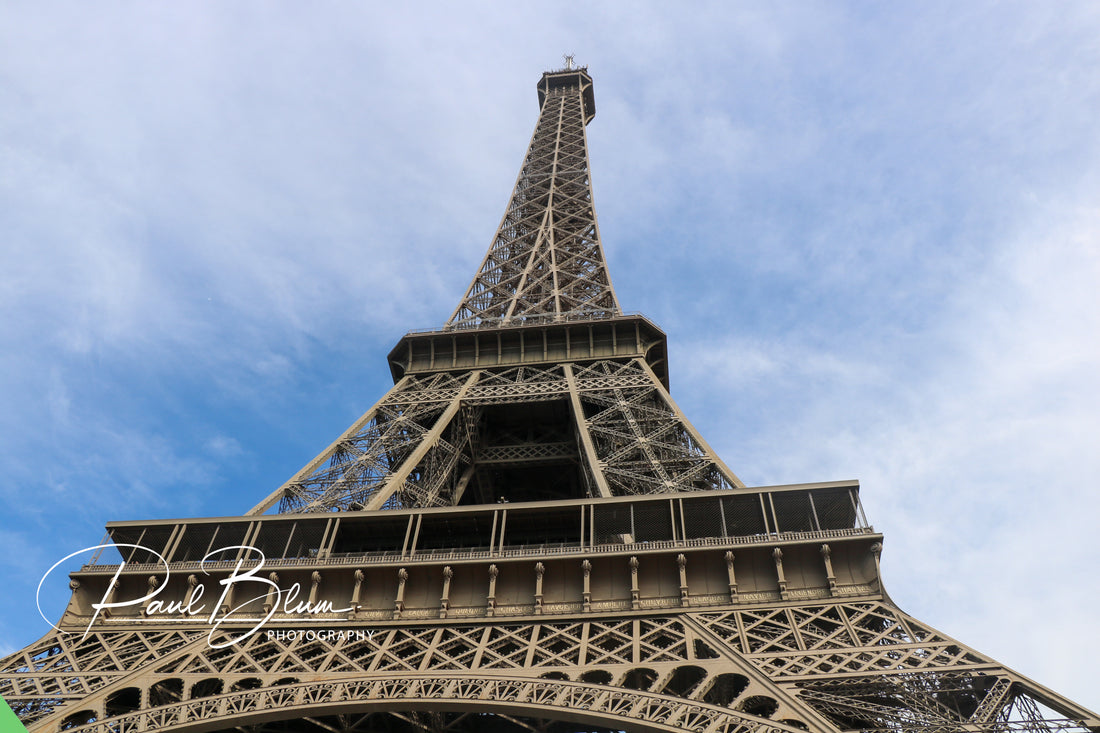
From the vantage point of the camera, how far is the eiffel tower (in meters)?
15.4

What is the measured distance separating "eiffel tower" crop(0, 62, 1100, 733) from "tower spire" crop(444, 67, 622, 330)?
11.8 meters

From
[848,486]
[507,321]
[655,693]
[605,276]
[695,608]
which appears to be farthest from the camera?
[605,276]

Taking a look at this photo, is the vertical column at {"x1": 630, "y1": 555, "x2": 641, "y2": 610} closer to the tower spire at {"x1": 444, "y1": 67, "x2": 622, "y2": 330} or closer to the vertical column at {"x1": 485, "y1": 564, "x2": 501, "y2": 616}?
the vertical column at {"x1": 485, "y1": 564, "x2": 501, "y2": 616}

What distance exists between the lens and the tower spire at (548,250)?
40.6 m

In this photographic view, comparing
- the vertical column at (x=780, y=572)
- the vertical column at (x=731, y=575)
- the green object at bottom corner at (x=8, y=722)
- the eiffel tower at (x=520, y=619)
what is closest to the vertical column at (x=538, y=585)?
the eiffel tower at (x=520, y=619)

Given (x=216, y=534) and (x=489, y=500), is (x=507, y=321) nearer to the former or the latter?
(x=489, y=500)

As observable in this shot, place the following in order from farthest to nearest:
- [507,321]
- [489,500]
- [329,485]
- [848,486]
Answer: [507,321] → [489,500] → [329,485] → [848,486]

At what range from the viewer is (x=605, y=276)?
4331 centimetres

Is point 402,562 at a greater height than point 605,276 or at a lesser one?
lesser

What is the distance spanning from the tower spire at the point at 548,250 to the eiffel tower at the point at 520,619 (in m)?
11.8

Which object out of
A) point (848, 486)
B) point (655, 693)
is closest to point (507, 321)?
point (848, 486)

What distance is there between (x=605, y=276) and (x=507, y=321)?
7.24 metres

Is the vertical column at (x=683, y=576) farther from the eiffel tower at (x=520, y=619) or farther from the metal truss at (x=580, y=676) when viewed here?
the metal truss at (x=580, y=676)

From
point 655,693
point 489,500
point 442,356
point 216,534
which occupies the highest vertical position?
point 442,356
